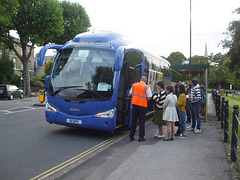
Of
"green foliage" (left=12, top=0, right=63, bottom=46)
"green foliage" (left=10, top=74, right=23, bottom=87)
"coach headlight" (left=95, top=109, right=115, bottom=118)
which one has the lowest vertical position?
"coach headlight" (left=95, top=109, right=115, bottom=118)

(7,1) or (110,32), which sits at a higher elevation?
(7,1)

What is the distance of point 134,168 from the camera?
5.00 m

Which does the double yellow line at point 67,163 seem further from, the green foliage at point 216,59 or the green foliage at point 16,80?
the green foliage at point 16,80

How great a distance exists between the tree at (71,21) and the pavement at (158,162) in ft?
98.2

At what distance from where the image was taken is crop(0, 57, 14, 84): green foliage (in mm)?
37219

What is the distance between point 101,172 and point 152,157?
143cm

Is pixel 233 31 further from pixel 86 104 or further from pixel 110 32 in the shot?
pixel 86 104

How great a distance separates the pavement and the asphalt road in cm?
69

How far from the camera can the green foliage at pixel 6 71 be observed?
3722 cm

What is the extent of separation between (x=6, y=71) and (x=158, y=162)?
37.4 meters

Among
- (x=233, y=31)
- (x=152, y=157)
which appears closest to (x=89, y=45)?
(x=152, y=157)

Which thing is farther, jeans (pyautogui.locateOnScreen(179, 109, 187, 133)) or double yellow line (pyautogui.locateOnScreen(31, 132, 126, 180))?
jeans (pyautogui.locateOnScreen(179, 109, 187, 133))

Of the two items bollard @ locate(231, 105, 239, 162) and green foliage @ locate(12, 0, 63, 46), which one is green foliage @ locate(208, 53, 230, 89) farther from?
bollard @ locate(231, 105, 239, 162)

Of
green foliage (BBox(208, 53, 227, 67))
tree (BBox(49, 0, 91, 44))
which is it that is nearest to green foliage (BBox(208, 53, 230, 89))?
green foliage (BBox(208, 53, 227, 67))
